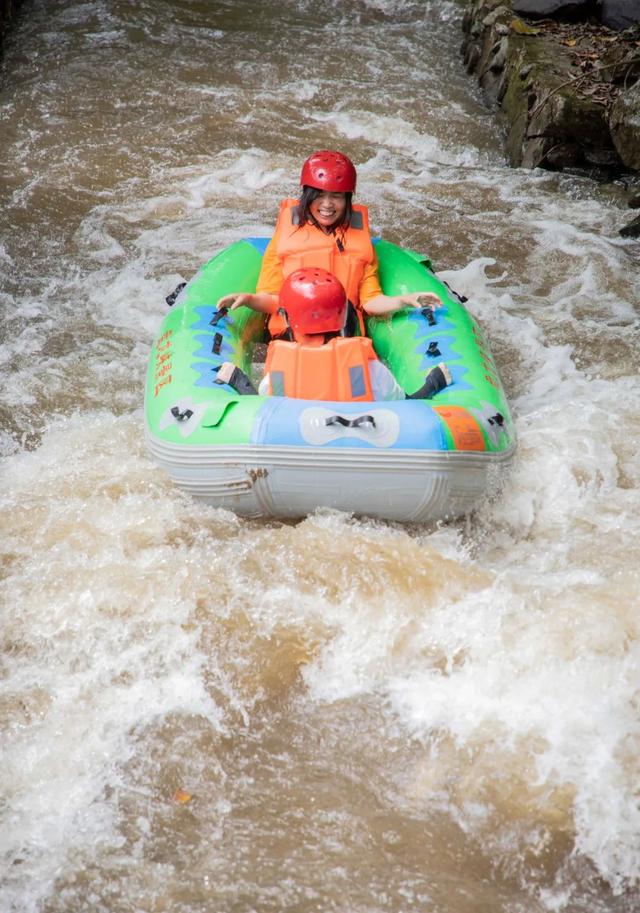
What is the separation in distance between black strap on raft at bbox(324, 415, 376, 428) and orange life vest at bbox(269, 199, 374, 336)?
1.23 meters

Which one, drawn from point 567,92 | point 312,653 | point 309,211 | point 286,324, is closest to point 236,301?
point 286,324

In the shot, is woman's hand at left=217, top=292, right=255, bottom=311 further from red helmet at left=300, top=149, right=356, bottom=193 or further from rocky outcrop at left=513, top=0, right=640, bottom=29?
rocky outcrop at left=513, top=0, right=640, bottom=29

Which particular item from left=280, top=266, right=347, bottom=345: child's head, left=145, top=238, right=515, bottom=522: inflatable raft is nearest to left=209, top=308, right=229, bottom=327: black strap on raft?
left=145, top=238, right=515, bottom=522: inflatable raft

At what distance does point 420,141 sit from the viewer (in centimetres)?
831

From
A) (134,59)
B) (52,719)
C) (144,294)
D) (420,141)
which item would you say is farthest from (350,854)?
(134,59)

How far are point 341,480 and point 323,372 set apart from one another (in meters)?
0.59

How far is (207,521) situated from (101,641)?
73cm

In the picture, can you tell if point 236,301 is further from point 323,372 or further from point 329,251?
point 323,372

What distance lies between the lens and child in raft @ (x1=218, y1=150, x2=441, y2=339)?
4.78 meters

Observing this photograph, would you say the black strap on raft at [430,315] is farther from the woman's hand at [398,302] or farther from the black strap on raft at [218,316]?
the black strap on raft at [218,316]

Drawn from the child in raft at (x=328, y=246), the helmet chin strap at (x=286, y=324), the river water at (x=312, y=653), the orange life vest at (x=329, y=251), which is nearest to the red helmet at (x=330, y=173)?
the child in raft at (x=328, y=246)

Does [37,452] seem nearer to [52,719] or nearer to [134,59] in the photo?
[52,719]

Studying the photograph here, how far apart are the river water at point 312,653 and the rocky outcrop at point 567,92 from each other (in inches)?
64.6

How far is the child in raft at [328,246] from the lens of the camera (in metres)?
4.78
